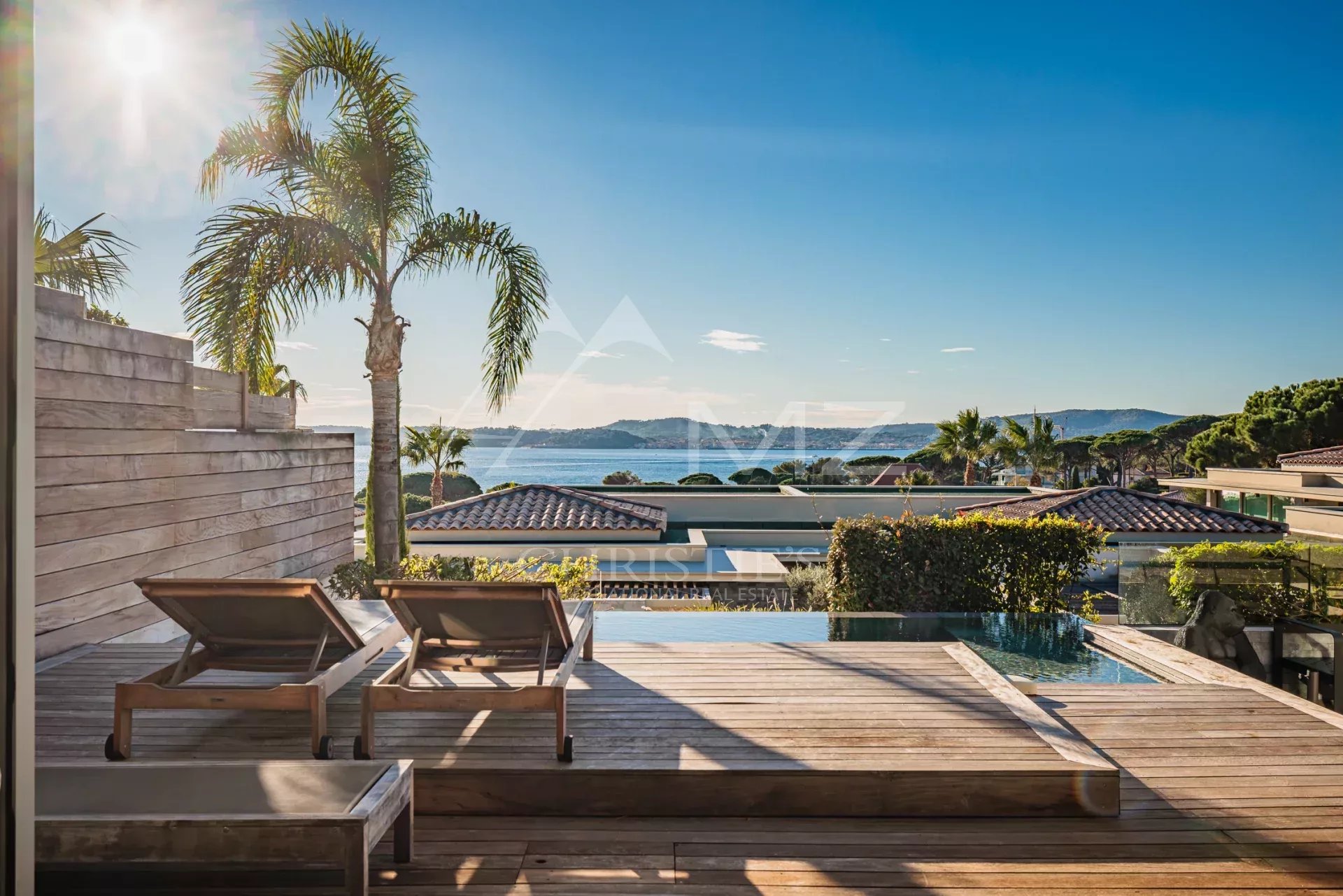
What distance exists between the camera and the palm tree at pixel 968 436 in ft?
90.6

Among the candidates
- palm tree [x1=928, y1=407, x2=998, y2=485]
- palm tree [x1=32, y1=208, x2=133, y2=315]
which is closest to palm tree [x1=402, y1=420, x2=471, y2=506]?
palm tree [x1=928, y1=407, x2=998, y2=485]

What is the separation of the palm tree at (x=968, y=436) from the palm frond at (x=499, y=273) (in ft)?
76.8

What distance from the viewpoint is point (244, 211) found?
21.8ft

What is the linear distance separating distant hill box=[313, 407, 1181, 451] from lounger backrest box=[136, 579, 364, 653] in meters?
26.9

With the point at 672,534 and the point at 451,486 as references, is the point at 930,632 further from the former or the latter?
the point at 451,486

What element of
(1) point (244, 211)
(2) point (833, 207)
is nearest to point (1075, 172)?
(2) point (833, 207)

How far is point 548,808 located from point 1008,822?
5.93 ft

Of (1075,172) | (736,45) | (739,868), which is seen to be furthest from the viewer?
(1075,172)

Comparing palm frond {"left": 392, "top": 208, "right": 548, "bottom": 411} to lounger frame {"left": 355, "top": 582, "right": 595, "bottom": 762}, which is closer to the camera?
lounger frame {"left": 355, "top": 582, "right": 595, "bottom": 762}

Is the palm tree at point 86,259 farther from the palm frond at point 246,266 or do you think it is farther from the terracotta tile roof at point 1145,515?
the terracotta tile roof at point 1145,515

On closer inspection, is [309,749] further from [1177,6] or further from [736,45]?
[1177,6]

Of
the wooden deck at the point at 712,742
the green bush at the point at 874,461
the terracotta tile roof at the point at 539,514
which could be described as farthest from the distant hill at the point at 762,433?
the wooden deck at the point at 712,742

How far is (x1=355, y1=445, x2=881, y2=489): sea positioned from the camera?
61.1 m

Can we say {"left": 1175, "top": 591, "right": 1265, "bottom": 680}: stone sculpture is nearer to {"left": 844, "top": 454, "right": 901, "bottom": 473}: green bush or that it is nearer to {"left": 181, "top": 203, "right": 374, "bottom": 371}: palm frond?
{"left": 181, "top": 203, "right": 374, "bottom": 371}: palm frond
